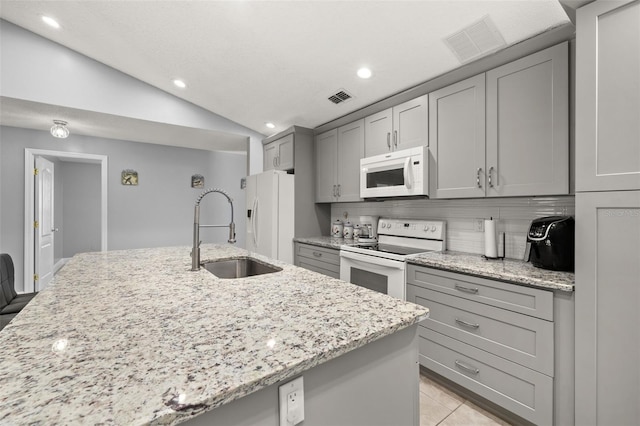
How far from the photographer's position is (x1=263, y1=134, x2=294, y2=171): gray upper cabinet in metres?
3.63

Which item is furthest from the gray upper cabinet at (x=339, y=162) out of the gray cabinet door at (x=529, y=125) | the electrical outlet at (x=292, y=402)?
the electrical outlet at (x=292, y=402)

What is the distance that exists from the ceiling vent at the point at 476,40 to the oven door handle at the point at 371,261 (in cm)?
157

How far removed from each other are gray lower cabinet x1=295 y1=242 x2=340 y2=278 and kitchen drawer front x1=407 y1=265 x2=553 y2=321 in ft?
2.99

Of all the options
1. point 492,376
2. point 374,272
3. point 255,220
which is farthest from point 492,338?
point 255,220

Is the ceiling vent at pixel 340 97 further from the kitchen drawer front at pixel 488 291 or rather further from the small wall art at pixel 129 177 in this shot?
the small wall art at pixel 129 177

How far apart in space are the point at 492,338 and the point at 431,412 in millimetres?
611

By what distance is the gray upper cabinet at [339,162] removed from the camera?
3.06 metres

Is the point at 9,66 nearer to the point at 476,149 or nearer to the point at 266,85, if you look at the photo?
the point at 266,85

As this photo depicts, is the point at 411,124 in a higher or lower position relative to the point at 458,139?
higher

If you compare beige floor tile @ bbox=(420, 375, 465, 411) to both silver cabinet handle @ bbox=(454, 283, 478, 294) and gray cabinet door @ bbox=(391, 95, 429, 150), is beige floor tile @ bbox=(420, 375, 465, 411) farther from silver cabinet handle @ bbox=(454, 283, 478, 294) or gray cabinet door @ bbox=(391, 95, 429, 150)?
gray cabinet door @ bbox=(391, 95, 429, 150)

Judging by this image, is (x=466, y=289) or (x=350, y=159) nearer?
(x=466, y=289)

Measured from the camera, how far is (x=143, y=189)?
480cm

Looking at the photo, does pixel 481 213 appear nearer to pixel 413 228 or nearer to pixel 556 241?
pixel 413 228

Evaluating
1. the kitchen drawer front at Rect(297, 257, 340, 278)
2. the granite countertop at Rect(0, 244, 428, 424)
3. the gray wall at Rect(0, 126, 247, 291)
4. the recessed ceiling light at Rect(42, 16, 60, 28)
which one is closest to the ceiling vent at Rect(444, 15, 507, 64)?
the granite countertop at Rect(0, 244, 428, 424)
